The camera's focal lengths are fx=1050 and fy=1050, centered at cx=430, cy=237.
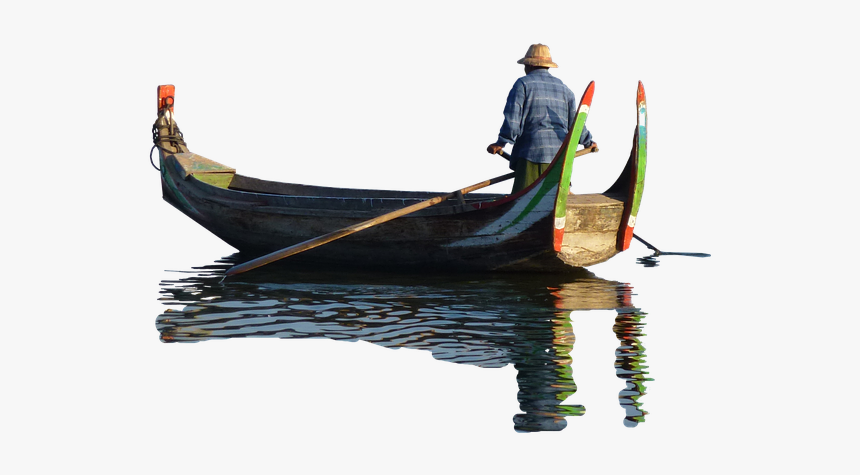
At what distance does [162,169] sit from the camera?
10.7 meters

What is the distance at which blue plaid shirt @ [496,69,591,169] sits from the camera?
850 cm

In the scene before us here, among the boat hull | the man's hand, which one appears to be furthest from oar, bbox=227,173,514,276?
the man's hand

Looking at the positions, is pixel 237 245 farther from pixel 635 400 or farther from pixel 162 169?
pixel 635 400

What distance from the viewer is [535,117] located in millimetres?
8562

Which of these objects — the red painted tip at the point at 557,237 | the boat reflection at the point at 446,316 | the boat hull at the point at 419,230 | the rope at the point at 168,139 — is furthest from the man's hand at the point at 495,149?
the rope at the point at 168,139

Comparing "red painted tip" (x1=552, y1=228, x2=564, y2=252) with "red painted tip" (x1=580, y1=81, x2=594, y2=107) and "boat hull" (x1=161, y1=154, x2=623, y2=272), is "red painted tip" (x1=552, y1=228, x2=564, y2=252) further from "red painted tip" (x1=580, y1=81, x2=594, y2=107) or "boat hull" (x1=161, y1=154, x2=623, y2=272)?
"red painted tip" (x1=580, y1=81, x2=594, y2=107)

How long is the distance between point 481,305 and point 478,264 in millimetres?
1213

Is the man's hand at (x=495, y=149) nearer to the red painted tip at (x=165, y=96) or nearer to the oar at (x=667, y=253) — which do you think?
the oar at (x=667, y=253)

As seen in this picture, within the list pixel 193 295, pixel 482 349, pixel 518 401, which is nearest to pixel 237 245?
pixel 193 295

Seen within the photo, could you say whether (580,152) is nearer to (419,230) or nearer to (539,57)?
(539,57)

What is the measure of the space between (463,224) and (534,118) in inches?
41.0

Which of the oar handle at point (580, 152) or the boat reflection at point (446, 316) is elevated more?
the oar handle at point (580, 152)

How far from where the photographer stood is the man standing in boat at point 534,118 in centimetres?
852

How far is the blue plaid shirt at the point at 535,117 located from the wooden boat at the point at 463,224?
487 mm
